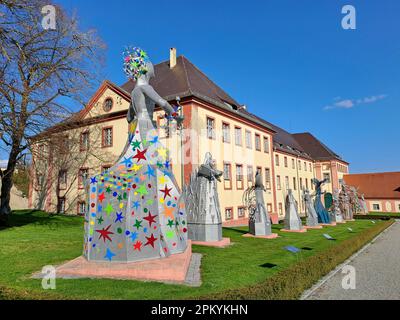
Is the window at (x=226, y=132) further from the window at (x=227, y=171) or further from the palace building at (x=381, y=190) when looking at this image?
the palace building at (x=381, y=190)

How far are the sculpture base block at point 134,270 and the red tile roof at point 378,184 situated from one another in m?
52.4

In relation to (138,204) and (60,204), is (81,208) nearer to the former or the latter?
(60,204)

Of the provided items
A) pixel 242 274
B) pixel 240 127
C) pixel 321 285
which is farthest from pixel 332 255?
pixel 240 127

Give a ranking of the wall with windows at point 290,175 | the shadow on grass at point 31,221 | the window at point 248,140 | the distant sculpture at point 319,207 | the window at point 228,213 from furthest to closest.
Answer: the wall with windows at point 290,175
the window at point 248,140
the distant sculpture at point 319,207
the window at point 228,213
the shadow on grass at point 31,221

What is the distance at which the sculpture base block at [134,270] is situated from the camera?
6.20 m

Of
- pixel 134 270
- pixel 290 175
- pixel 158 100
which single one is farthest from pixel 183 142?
pixel 290 175

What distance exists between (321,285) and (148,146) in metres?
5.27

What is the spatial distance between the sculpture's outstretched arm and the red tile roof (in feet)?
171

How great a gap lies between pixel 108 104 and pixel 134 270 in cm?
2209

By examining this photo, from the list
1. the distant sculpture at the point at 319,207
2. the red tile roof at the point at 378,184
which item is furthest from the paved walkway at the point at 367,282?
the red tile roof at the point at 378,184

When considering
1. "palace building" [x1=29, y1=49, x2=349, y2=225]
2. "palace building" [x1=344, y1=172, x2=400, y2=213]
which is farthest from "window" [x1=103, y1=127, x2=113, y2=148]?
Answer: "palace building" [x1=344, y1=172, x2=400, y2=213]

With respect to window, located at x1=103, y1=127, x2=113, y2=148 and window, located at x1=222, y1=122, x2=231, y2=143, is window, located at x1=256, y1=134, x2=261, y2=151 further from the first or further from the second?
window, located at x1=103, y1=127, x2=113, y2=148

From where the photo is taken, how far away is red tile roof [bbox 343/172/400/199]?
159 feet
